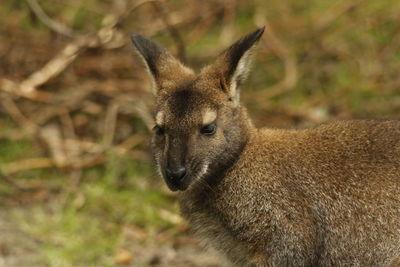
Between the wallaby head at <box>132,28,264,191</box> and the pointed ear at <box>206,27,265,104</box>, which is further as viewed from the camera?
the pointed ear at <box>206,27,265,104</box>

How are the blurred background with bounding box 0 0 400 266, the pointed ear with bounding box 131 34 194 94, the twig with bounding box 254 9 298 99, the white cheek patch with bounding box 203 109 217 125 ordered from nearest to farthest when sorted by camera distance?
the white cheek patch with bounding box 203 109 217 125, the pointed ear with bounding box 131 34 194 94, the blurred background with bounding box 0 0 400 266, the twig with bounding box 254 9 298 99

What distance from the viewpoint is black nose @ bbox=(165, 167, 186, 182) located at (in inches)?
159

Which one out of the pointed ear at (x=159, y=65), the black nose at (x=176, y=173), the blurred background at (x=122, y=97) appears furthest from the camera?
the blurred background at (x=122, y=97)

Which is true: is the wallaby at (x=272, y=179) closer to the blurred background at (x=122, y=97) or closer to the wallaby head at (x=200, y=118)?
the wallaby head at (x=200, y=118)

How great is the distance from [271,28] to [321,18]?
0.59m

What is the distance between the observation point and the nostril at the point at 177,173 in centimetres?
404

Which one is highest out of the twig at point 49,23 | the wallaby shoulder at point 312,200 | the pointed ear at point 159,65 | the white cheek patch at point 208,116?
the twig at point 49,23

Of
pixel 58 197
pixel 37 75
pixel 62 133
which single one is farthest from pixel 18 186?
pixel 37 75

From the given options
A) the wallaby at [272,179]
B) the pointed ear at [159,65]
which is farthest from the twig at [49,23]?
the wallaby at [272,179]

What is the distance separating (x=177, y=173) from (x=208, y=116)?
15.5 inches

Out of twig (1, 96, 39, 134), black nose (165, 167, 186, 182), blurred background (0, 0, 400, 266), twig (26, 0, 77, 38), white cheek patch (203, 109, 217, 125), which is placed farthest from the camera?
twig (26, 0, 77, 38)

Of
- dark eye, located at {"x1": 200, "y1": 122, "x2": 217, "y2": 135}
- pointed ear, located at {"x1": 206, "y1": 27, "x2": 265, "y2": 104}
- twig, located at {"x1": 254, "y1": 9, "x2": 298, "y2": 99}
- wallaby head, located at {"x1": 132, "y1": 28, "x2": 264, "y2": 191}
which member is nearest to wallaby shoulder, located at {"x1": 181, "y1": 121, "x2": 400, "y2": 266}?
wallaby head, located at {"x1": 132, "y1": 28, "x2": 264, "y2": 191}

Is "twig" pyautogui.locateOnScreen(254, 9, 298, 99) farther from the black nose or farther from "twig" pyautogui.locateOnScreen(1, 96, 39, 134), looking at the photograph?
the black nose

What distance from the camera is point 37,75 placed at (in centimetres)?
716
